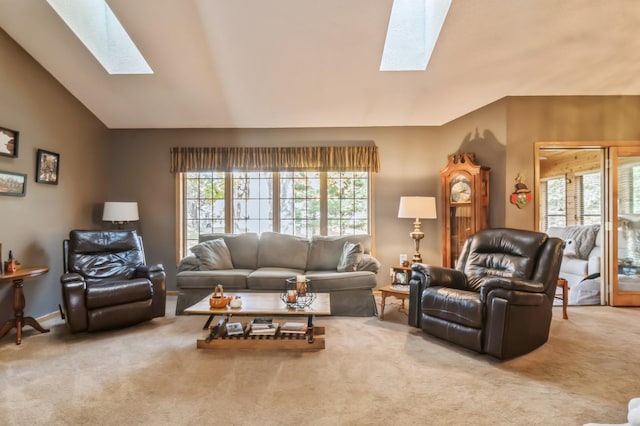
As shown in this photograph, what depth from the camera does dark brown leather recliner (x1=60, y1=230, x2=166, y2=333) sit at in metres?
3.08

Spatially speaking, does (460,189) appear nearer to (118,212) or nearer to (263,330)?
(263,330)

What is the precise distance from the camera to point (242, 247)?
4559mm

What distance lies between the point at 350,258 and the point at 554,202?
5422 mm

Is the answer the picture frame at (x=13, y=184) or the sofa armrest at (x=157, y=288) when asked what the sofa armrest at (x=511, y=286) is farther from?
the picture frame at (x=13, y=184)

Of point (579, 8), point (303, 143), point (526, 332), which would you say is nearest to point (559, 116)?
point (579, 8)

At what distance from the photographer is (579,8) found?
2.88 m

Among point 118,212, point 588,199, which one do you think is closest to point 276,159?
point 118,212

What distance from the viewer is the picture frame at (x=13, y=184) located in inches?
130

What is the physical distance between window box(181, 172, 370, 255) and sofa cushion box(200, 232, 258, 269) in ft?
1.31

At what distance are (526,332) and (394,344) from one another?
107cm

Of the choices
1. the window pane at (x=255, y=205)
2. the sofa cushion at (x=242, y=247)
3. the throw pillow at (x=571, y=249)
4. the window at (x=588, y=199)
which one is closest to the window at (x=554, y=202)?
the window at (x=588, y=199)

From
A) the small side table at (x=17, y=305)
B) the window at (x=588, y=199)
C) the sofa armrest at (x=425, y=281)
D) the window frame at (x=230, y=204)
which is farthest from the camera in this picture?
the window at (x=588, y=199)

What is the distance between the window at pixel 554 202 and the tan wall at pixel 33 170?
27.4 ft

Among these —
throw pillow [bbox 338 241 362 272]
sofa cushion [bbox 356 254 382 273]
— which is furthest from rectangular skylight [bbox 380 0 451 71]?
sofa cushion [bbox 356 254 382 273]
